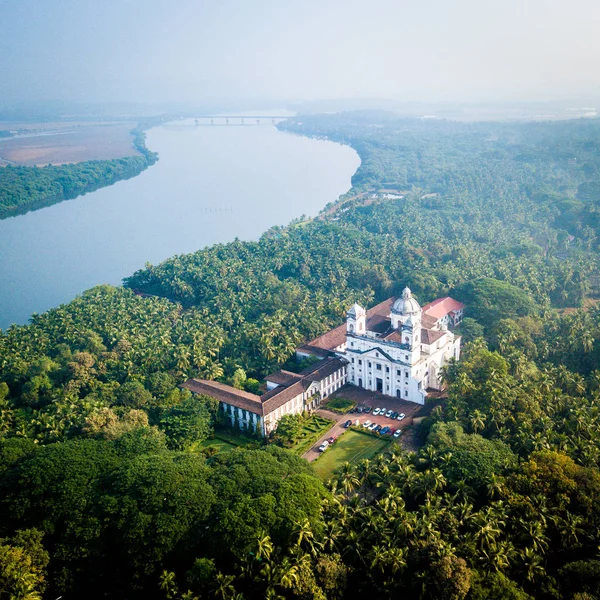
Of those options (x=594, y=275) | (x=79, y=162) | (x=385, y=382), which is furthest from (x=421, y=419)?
(x=79, y=162)

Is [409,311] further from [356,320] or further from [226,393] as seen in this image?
[226,393]

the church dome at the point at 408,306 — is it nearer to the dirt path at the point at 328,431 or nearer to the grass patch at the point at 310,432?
the dirt path at the point at 328,431

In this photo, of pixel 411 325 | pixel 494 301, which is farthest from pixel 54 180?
pixel 411 325

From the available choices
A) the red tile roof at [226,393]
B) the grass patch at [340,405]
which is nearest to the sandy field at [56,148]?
the red tile roof at [226,393]

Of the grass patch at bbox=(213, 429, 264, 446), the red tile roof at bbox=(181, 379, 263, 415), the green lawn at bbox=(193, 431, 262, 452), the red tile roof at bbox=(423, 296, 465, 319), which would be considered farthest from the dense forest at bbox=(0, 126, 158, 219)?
the red tile roof at bbox=(423, 296, 465, 319)

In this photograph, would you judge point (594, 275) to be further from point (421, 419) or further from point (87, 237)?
point (87, 237)

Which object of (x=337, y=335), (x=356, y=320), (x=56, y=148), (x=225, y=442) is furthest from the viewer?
(x=56, y=148)
